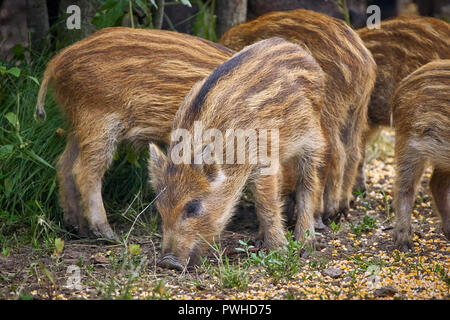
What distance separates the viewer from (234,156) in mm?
4293

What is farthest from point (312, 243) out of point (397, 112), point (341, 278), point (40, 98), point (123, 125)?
point (40, 98)

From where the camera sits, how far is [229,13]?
19.9ft

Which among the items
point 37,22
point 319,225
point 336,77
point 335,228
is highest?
point 37,22

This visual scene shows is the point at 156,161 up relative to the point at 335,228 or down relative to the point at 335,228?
up

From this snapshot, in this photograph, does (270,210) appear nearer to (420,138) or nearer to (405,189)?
(405,189)

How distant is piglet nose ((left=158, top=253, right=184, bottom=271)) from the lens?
412 cm

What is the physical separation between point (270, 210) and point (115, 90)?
1.16 m

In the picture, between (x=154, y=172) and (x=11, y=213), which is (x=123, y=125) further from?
(x=11, y=213)

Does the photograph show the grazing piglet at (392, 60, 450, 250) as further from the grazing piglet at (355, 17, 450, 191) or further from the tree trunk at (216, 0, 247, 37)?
the tree trunk at (216, 0, 247, 37)

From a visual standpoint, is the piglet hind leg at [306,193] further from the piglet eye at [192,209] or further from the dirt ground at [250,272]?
the piglet eye at [192,209]

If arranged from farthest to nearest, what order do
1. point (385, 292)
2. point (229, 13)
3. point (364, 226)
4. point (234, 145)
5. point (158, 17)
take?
point (229, 13) → point (158, 17) → point (364, 226) → point (234, 145) → point (385, 292)

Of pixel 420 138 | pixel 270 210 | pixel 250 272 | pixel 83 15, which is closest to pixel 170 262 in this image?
pixel 250 272

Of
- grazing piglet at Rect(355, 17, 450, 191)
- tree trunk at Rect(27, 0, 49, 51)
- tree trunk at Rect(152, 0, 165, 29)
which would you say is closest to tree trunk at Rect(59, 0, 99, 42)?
tree trunk at Rect(27, 0, 49, 51)

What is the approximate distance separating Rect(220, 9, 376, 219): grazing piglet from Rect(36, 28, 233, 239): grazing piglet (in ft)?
2.23
